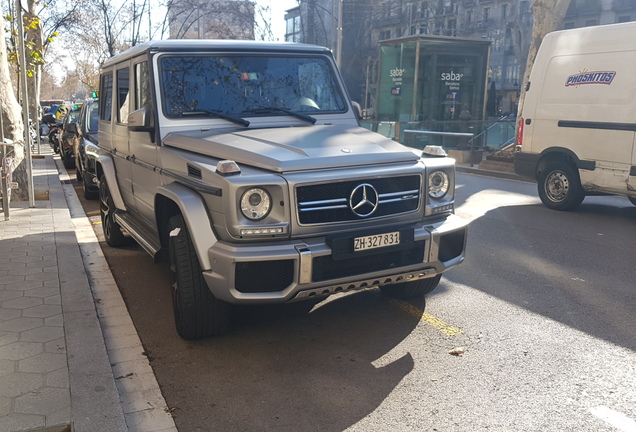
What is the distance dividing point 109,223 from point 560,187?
696 centimetres

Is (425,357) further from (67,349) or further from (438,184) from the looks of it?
(67,349)

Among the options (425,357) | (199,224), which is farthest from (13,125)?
(425,357)

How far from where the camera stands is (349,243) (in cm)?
422

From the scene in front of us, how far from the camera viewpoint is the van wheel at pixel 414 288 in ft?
17.9

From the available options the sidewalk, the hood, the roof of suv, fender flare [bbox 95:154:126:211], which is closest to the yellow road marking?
the hood

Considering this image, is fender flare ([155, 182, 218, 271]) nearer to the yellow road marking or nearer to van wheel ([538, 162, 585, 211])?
the yellow road marking

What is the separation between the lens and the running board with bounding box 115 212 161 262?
17.5 feet

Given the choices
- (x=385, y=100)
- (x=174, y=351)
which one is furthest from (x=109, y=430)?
(x=385, y=100)

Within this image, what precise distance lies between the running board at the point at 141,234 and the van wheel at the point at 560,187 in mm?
6876

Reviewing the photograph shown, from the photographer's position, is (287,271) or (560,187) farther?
(560,187)

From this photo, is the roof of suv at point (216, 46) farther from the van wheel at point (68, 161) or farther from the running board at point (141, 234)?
the van wheel at point (68, 161)

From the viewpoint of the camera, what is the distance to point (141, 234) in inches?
233

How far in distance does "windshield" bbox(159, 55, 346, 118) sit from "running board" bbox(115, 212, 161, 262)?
42.7 inches

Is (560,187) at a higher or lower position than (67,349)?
higher
